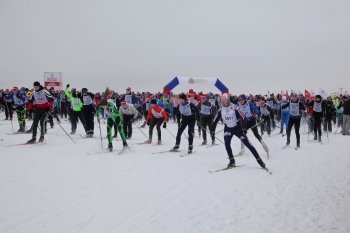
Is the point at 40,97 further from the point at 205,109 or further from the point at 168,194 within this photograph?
the point at 168,194

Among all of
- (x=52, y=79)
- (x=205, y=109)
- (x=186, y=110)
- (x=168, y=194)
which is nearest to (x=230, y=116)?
(x=186, y=110)

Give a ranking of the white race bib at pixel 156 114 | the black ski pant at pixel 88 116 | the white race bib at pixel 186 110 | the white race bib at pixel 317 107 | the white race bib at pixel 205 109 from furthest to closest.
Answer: the black ski pant at pixel 88 116, the white race bib at pixel 317 107, the white race bib at pixel 205 109, the white race bib at pixel 156 114, the white race bib at pixel 186 110

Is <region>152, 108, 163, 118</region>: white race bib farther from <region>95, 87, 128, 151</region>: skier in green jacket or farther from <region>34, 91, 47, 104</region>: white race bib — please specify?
<region>34, 91, 47, 104</region>: white race bib

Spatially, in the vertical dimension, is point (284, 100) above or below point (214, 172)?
above

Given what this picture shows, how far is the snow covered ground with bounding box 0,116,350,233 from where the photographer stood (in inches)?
142

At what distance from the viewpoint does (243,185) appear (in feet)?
17.6

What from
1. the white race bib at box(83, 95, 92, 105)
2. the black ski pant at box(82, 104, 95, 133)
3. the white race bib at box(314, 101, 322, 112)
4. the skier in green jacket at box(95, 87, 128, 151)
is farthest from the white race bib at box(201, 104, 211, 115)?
the white race bib at box(83, 95, 92, 105)

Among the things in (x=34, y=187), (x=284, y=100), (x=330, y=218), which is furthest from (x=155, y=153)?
(x=284, y=100)

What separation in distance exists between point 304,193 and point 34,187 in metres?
5.22

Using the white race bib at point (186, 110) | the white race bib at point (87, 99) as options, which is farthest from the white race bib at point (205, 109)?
the white race bib at point (87, 99)

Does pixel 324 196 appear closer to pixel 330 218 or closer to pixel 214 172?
pixel 330 218

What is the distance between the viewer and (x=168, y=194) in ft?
15.8

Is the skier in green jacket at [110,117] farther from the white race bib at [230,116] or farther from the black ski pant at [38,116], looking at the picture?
the white race bib at [230,116]

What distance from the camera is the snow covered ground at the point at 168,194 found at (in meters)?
3.61
